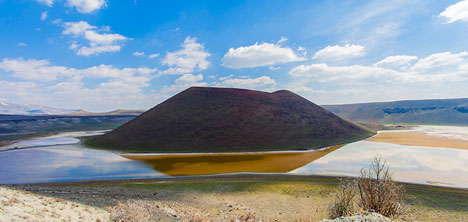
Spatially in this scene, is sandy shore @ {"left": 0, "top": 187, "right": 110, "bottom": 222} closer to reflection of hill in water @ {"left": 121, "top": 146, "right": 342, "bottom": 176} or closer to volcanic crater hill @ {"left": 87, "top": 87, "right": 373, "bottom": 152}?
reflection of hill in water @ {"left": 121, "top": 146, "right": 342, "bottom": 176}

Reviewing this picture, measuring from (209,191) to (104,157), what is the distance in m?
30.8

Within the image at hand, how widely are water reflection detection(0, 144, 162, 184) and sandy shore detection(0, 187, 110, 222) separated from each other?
18.3m

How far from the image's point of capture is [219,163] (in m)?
37.0

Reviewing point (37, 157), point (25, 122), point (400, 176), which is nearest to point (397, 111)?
point (400, 176)

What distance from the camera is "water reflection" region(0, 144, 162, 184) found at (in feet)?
94.6

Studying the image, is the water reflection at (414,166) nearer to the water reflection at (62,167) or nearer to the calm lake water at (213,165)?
the calm lake water at (213,165)

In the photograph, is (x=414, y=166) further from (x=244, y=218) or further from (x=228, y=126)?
(x=228, y=126)

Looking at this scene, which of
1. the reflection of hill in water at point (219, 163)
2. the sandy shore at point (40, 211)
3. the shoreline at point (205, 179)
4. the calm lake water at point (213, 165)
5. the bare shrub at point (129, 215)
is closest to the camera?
the sandy shore at point (40, 211)

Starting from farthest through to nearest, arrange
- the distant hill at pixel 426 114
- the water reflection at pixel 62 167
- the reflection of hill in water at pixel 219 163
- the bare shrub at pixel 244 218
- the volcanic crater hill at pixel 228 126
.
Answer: the distant hill at pixel 426 114, the volcanic crater hill at pixel 228 126, the reflection of hill in water at pixel 219 163, the water reflection at pixel 62 167, the bare shrub at pixel 244 218

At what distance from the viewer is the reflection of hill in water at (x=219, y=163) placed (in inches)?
1248

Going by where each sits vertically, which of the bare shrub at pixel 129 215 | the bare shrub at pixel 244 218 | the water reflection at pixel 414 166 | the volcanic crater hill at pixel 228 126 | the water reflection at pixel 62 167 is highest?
the volcanic crater hill at pixel 228 126

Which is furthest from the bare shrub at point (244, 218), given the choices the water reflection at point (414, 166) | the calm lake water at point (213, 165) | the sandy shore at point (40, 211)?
the water reflection at point (414, 166)

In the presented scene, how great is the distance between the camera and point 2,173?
3075 cm

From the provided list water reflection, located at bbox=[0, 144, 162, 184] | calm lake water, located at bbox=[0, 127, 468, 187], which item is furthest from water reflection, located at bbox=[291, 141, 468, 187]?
water reflection, located at bbox=[0, 144, 162, 184]
